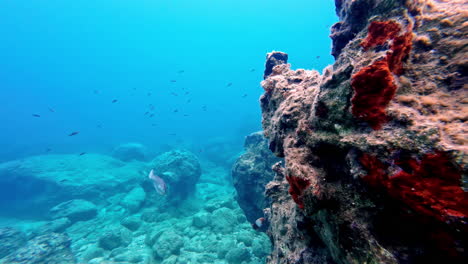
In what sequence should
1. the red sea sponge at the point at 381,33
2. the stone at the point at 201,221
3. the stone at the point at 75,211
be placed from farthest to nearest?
the stone at the point at 75,211 < the stone at the point at 201,221 < the red sea sponge at the point at 381,33

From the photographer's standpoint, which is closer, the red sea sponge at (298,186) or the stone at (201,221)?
the red sea sponge at (298,186)

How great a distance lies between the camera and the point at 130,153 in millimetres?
28547

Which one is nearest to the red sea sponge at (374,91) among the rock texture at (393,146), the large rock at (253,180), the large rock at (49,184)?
the rock texture at (393,146)

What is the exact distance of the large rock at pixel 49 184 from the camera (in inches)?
654

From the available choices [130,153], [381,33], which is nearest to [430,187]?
[381,33]

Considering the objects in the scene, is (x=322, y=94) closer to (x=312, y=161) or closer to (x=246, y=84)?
(x=312, y=161)

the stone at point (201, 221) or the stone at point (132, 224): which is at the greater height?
the stone at point (201, 221)

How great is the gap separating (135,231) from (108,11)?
107639 mm

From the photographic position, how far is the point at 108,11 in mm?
87188

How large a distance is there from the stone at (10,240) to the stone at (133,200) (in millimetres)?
5228

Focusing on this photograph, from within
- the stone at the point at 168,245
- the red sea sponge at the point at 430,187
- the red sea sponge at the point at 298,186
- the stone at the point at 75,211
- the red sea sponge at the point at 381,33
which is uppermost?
the red sea sponge at the point at 381,33

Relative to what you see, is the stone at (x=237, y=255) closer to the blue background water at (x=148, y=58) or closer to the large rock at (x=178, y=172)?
the large rock at (x=178, y=172)

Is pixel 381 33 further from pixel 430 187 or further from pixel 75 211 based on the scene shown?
pixel 75 211

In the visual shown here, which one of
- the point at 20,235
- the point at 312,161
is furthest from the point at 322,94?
the point at 20,235
